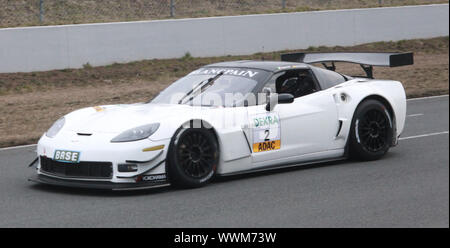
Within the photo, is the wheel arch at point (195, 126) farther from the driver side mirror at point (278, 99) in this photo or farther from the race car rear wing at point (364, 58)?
the race car rear wing at point (364, 58)

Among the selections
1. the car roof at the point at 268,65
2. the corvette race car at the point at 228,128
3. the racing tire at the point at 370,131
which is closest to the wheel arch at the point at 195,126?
the corvette race car at the point at 228,128

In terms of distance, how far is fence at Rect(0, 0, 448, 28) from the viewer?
17938 mm

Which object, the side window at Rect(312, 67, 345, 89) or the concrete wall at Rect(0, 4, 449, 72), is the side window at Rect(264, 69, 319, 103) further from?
the concrete wall at Rect(0, 4, 449, 72)

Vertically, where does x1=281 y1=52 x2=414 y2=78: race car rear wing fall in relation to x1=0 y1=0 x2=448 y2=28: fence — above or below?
below

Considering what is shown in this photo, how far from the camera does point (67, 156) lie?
287 inches

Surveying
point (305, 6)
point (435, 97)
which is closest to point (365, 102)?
point (435, 97)

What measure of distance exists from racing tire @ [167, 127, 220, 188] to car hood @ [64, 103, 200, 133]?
0.93ft

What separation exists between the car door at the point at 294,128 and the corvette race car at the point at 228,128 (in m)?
0.01

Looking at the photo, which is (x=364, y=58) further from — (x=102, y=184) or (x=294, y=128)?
(x=102, y=184)

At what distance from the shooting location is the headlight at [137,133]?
7.26 m

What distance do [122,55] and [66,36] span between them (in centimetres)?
157

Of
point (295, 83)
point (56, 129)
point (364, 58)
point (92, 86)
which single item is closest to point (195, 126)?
point (56, 129)

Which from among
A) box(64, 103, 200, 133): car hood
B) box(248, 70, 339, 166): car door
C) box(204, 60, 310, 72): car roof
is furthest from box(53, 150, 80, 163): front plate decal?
box(204, 60, 310, 72): car roof

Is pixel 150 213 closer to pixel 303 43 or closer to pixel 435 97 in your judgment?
pixel 435 97
